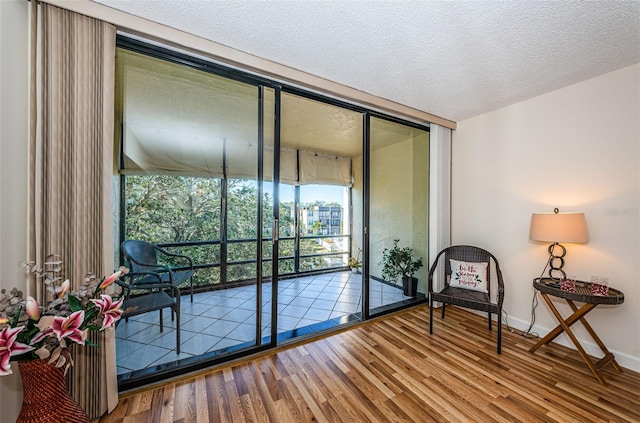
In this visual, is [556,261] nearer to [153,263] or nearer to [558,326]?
[558,326]

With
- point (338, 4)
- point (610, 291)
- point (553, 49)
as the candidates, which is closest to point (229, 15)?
point (338, 4)

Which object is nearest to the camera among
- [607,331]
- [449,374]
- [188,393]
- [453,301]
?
[188,393]

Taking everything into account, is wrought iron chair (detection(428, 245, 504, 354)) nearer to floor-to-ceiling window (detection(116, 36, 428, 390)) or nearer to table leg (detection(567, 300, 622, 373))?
table leg (detection(567, 300, 622, 373))

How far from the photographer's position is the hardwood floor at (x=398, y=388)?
5.11 ft

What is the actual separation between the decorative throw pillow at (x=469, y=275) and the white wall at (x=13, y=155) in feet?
11.4

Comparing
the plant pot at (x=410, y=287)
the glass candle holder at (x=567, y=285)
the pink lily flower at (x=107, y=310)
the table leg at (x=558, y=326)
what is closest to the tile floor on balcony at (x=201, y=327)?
the pink lily flower at (x=107, y=310)

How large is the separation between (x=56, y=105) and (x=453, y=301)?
3.36m

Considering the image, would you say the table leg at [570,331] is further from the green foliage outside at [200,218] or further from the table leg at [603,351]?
the green foliage outside at [200,218]

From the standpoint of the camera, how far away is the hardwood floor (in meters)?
1.56

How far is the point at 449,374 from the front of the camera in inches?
76.2

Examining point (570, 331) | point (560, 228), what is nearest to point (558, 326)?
point (570, 331)

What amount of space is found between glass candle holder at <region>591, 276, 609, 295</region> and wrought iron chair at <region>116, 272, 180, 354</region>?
3268mm

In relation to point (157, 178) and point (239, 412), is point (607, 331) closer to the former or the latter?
point (239, 412)

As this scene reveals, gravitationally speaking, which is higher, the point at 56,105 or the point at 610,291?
the point at 56,105
